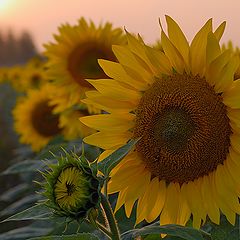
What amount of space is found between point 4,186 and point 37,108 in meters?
0.81

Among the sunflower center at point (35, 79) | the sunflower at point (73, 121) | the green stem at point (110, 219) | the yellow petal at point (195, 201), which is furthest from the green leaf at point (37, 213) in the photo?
the sunflower center at point (35, 79)

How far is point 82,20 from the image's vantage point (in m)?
3.37

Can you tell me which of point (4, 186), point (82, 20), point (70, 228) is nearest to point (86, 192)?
point (70, 228)

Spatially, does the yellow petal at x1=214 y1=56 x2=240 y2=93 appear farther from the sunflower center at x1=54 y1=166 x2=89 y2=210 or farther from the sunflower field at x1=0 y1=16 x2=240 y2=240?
the sunflower center at x1=54 y1=166 x2=89 y2=210

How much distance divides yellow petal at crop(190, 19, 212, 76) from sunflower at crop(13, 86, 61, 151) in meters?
2.95

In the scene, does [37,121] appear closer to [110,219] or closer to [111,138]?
[111,138]

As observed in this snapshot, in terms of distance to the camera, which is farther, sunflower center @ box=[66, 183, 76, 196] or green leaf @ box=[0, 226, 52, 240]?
green leaf @ box=[0, 226, 52, 240]

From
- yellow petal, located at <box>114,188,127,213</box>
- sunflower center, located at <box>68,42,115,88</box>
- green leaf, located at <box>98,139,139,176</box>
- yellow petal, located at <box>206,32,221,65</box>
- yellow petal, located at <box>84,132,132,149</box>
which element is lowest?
yellow petal, located at <box>114,188,127,213</box>

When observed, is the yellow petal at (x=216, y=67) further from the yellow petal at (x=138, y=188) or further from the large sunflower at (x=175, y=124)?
the yellow petal at (x=138, y=188)

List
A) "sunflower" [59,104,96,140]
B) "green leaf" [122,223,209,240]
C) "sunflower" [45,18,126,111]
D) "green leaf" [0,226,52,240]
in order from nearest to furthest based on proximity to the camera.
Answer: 1. "green leaf" [122,223,209,240]
2. "green leaf" [0,226,52,240]
3. "sunflower" [45,18,126,111]
4. "sunflower" [59,104,96,140]

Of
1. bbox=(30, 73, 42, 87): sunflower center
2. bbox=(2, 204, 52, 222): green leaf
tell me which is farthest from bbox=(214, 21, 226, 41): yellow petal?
bbox=(30, 73, 42, 87): sunflower center

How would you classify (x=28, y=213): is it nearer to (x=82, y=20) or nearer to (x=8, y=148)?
(x=82, y=20)

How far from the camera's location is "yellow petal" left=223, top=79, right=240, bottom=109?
4.65ft

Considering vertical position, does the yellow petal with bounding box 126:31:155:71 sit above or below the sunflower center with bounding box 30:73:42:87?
below
